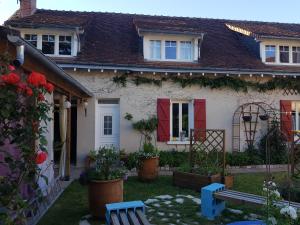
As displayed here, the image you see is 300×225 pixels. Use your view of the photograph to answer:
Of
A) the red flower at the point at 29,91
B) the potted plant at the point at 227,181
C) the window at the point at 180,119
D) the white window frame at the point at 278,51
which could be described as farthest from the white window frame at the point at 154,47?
the red flower at the point at 29,91

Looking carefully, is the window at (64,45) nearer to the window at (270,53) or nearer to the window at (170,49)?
the window at (170,49)

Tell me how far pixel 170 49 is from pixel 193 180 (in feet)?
22.4

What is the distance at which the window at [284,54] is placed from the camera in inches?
593

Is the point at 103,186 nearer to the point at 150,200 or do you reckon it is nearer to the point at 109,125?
the point at 150,200

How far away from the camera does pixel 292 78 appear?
1420 centimetres

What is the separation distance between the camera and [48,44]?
13.3 metres

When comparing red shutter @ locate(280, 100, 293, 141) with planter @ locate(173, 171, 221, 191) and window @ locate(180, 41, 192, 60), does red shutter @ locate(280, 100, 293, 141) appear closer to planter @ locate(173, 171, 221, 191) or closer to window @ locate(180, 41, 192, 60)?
window @ locate(180, 41, 192, 60)

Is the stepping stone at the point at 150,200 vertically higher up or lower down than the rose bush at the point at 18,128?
lower down

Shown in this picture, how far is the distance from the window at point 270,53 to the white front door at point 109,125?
677 cm

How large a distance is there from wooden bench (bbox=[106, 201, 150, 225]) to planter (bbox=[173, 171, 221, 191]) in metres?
3.31

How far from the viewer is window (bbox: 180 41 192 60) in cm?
1416

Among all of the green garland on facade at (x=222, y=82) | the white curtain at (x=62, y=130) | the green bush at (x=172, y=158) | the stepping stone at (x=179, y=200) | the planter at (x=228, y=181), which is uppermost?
the green garland on facade at (x=222, y=82)

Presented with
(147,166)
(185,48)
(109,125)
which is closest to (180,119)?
(109,125)

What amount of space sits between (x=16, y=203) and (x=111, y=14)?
15.6 m
